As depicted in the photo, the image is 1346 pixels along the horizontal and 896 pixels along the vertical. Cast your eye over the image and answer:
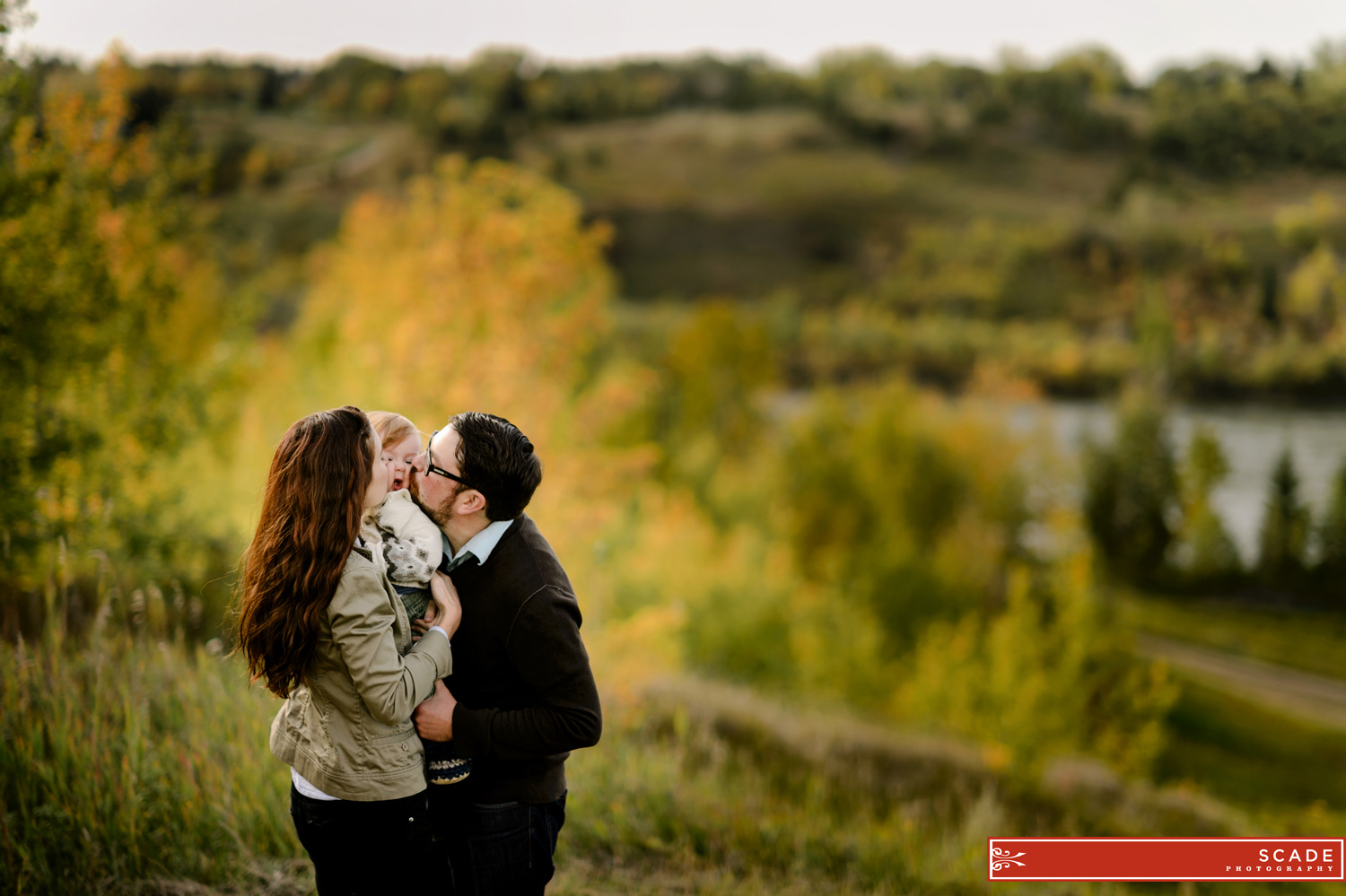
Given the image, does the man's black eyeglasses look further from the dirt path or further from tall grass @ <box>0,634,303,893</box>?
the dirt path

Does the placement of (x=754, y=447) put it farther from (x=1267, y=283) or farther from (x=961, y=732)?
(x=1267, y=283)

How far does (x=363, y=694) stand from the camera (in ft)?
5.84

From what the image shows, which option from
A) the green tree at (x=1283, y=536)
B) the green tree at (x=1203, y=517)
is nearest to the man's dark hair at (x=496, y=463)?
the green tree at (x=1283, y=536)

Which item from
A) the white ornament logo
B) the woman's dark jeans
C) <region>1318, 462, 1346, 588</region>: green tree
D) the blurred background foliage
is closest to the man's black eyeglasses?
the blurred background foliage

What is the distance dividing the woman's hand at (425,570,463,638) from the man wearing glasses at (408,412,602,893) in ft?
0.09

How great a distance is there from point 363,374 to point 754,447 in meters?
26.4

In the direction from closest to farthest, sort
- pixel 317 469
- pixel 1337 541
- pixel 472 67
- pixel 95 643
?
pixel 317 469, pixel 95 643, pixel 1337 541, pixel 472 67

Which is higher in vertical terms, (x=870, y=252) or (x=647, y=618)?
(x=870, y=252)

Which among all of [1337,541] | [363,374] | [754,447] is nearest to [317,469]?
[363,374]

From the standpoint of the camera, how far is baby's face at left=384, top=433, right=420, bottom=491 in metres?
2.00

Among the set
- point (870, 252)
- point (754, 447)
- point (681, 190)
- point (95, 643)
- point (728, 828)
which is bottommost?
point (754, 447)

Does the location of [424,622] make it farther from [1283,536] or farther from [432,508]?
[1283,536]

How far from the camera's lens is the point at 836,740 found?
11352 millimetres

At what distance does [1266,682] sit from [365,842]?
4010cm
